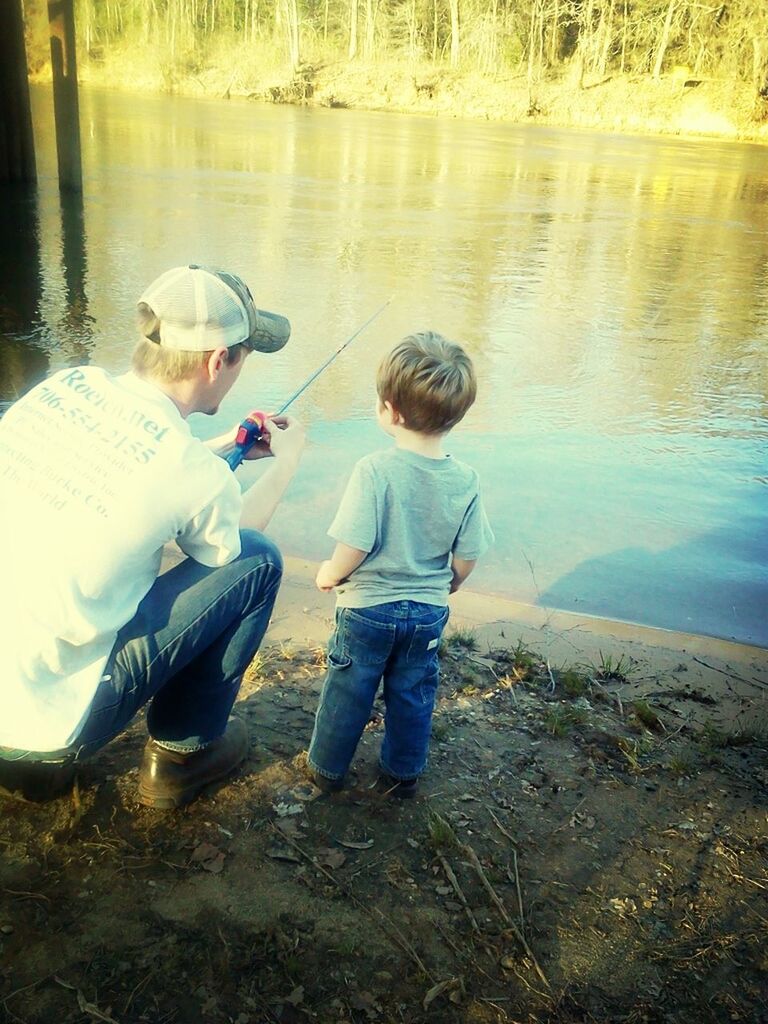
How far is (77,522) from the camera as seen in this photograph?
5.77ft

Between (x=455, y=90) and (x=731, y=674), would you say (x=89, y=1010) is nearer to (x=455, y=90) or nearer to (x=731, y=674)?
(x=731, y=674)

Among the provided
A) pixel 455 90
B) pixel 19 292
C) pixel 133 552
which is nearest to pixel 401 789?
pixel 133 552

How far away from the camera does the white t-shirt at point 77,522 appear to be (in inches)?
69.3

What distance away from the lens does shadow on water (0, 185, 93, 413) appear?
5805 mm

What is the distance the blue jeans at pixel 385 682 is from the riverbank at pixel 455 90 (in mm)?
35913

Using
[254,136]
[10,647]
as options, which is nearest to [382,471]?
[10,647]

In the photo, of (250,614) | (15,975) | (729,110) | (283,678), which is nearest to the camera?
(15,975)

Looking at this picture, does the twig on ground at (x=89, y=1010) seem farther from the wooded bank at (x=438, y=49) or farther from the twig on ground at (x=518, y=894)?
the wooded bank at (x=438, y=49)

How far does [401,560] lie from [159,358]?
724mm

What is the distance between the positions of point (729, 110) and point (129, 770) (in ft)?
Answer: 127

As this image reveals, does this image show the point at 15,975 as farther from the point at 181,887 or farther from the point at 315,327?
the point at 315,327

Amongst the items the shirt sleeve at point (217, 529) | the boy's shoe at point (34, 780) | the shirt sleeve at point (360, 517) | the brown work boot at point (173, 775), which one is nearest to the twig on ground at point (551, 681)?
the shirt sleeve at point (360, 517)

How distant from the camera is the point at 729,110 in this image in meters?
35.3

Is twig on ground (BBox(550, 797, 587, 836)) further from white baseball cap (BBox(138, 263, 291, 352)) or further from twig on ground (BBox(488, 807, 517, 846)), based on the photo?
white baseball cap (BBox(138, 263, 291, 352))
